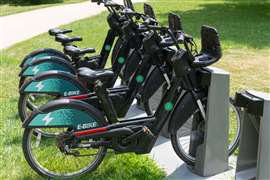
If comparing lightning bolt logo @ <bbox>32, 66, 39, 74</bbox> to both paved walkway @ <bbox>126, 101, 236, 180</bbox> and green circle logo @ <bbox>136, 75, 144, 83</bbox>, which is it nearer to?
green circle logo @ <bbox>136, 75, 144, 83</bbox>

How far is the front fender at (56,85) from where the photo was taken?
457cm

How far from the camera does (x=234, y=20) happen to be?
12.8 meters

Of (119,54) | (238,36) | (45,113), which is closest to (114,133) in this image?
(45,113)

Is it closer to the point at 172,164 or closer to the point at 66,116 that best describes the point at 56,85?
the point at 66,116

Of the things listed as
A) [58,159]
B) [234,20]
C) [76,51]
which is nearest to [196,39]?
[234,20]

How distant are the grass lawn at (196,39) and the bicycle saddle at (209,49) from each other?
1014 millimetres

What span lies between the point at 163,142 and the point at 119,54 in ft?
3.38

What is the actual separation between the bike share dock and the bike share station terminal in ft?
1.70

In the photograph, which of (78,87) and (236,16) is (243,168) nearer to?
(78,87)

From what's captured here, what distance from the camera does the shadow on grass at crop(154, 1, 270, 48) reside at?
10172 millimetres

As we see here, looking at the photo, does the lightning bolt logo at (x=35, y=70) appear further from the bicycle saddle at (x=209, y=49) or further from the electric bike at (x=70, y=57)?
the bicycle saddle at (x=209, y=49)

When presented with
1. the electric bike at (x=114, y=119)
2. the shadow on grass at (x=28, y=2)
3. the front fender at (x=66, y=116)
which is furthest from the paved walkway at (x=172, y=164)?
the shadow on grass at (x=28, y=2)

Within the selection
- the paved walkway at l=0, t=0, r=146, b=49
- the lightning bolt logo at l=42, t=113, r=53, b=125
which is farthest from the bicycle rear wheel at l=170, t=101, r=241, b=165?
the paved walkway at l=0, t=0, r=146, b=49

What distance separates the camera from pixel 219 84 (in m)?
3.90
